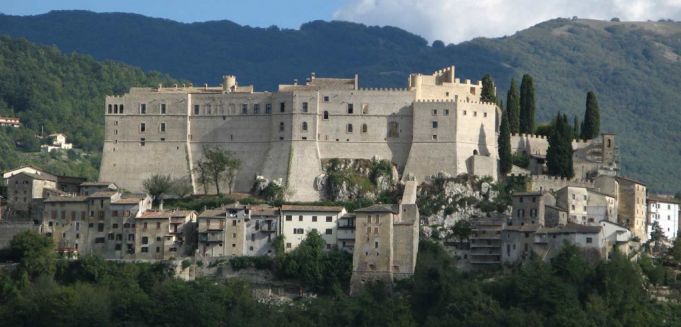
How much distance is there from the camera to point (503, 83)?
639ft

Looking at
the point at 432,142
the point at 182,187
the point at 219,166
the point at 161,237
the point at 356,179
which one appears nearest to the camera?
the point at 161,237

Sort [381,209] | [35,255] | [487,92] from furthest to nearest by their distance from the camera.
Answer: [487,92] → [35,255] → [381,209]

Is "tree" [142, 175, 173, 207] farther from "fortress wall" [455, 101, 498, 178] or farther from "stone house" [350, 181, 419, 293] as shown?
"fortress wall" [455, 101, 498, 178]

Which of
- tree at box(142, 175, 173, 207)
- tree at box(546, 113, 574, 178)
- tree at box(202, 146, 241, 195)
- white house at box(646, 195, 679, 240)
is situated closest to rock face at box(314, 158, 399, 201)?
tree at box(202, 146, 241, 195)

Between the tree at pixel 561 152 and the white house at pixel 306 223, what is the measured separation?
14141 mm

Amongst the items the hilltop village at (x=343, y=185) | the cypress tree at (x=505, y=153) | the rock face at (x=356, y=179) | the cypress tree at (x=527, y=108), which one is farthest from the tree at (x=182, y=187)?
the cypress tree at (x=527, y=108)

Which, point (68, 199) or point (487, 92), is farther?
point (487, 92)

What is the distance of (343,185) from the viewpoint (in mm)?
106812

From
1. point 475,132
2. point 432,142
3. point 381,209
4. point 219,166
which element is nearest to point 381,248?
point 381,209

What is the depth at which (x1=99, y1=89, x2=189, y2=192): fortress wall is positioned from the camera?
11094cm

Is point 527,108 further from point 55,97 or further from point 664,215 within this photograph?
point 55,97

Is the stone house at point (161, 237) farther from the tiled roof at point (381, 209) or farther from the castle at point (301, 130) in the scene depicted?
the tiled roof at point (381, 209)

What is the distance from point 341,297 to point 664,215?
2178 centimetres

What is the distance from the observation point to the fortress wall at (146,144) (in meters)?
A: 111
